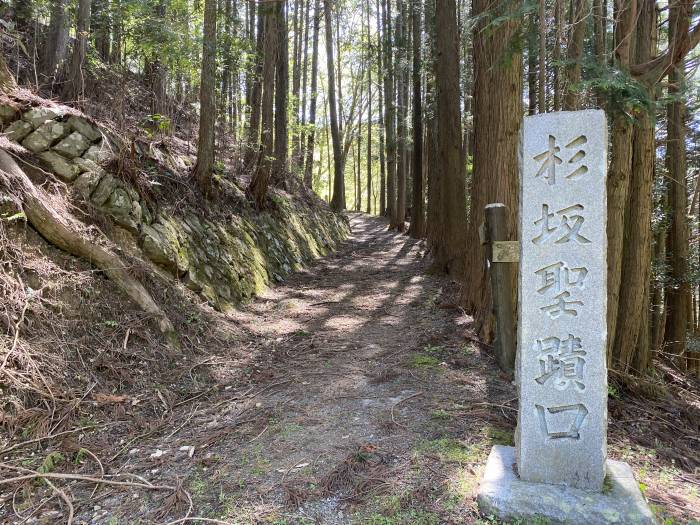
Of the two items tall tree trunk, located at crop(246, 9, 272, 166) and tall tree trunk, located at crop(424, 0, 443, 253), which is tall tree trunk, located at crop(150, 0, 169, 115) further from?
tall tree trunk, located at crop(424, 0, 443, 253)

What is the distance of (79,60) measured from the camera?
6.53m

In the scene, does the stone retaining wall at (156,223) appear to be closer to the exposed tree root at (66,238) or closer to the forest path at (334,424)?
the exposed tree root at (66,238)

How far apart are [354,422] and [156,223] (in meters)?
4.06

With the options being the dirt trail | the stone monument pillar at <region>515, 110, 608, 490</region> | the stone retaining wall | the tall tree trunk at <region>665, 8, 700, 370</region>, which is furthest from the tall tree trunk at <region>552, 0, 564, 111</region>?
the stone retaining wall

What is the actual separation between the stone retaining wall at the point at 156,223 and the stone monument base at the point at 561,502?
15.1 feet

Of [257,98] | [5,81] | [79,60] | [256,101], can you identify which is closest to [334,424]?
[5,81]

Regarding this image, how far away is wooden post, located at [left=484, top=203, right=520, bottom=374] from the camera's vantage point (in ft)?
15.0

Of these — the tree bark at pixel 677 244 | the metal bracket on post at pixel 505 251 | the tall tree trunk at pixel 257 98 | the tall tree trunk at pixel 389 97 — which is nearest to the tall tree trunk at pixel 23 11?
the tall tree trunk at pixel 257 98

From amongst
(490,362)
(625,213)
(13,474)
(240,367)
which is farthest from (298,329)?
(625,213)

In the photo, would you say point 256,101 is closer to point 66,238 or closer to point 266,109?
point 266,109

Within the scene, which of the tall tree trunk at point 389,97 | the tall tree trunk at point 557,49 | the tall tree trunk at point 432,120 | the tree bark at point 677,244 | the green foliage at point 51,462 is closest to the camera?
the green foliage at point 51,462

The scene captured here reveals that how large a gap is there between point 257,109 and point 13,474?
10.2 metres

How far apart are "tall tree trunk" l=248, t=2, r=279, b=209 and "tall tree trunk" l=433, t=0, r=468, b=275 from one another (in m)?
3.49

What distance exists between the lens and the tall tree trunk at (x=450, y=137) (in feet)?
29.8
